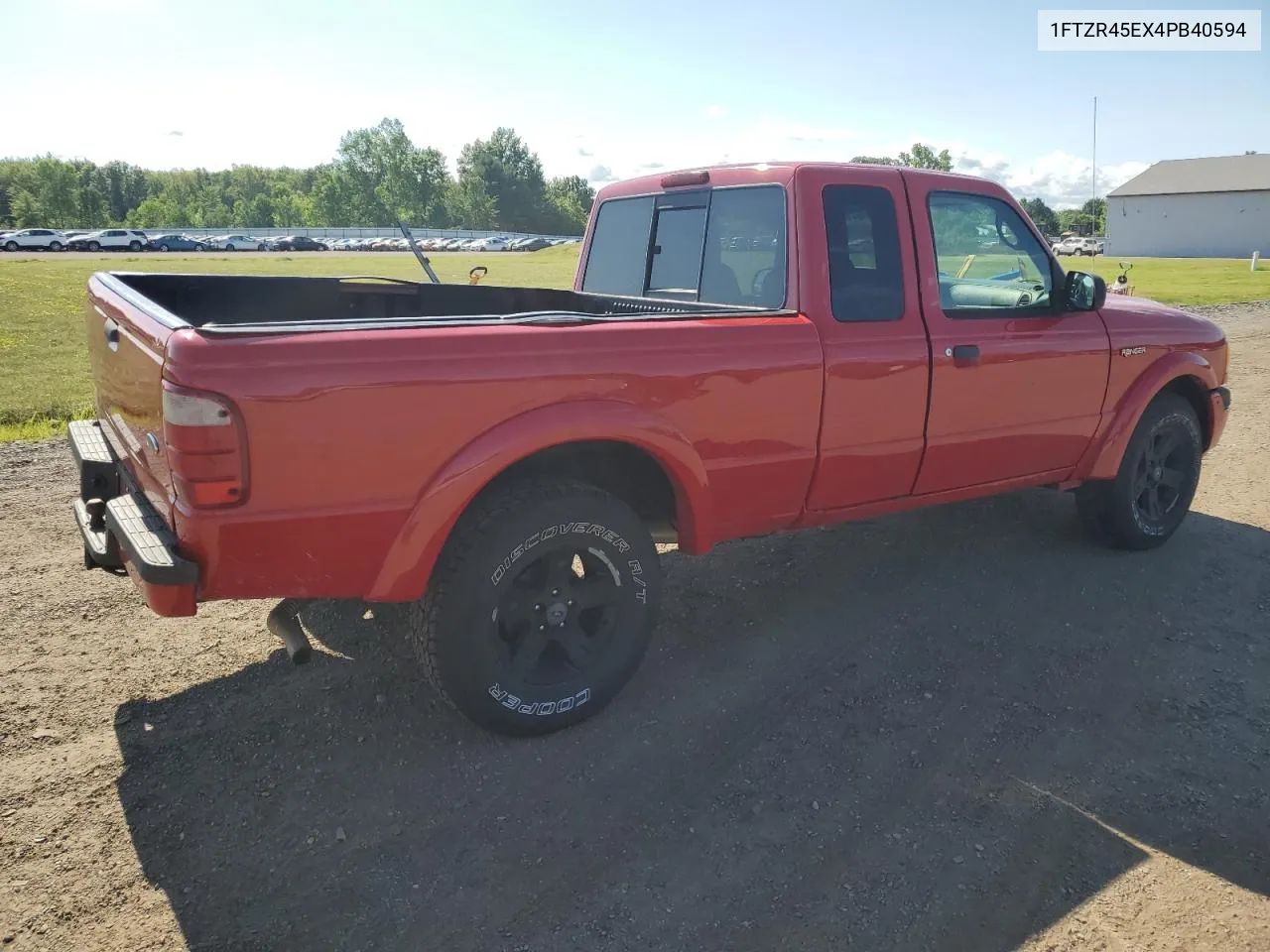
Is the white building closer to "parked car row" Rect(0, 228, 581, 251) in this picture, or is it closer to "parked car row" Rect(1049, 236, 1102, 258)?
"parked car row" Rect(1049, 236, 1102, 258)

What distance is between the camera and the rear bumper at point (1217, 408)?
5281 millimetres

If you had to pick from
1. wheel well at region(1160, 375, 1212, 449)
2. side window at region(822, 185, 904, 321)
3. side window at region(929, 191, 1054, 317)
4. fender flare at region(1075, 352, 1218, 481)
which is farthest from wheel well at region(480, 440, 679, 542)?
wheel well at region(1160, 375, 1212, 449)

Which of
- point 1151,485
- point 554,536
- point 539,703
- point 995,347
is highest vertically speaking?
point 995,347

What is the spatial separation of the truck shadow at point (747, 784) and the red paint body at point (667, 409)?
66cm

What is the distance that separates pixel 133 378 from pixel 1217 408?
17.6 ft

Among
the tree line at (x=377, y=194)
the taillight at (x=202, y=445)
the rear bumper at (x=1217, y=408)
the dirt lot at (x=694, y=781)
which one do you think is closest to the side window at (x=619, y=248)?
the dirt lot at (x=694, y=781)

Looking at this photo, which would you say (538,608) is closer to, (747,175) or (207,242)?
(747,175)

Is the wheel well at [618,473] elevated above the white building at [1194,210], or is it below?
below

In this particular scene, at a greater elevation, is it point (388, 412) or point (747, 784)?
point (388, 412)

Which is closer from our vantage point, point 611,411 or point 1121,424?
point 611,411

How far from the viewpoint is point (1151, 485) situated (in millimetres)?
5250

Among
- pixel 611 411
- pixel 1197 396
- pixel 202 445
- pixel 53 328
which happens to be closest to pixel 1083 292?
pixel 1197 396

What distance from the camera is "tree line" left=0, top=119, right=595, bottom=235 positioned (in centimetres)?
11738

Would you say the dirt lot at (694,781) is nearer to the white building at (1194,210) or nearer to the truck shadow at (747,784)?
the truck shadow at (747,784)
